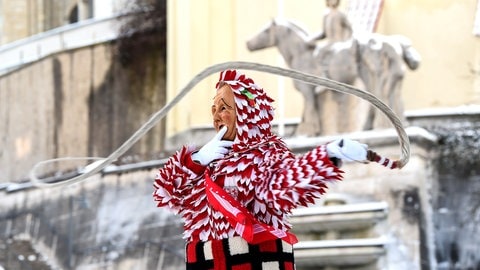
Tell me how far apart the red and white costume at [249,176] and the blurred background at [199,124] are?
17.4 ft

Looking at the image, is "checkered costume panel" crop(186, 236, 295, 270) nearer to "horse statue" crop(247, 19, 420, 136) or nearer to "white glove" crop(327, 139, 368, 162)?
"white glove" crop(327, 139, 368, 162)

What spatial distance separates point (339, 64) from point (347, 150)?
654cm

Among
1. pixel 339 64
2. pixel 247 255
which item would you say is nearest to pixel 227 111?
pixel 247 255

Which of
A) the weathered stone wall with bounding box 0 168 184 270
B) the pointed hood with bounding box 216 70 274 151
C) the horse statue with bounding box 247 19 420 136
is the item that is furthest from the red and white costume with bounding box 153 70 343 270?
the weathered stone wall with bounding box 0 168 184 270

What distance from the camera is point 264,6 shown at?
400 inches

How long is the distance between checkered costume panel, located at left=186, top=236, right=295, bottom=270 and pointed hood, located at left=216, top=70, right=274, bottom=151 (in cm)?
17

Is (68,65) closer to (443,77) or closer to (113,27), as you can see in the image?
(113,27)

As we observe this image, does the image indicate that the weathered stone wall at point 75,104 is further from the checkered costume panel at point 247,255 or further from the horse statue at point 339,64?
the checkered costume panel at point 247,255

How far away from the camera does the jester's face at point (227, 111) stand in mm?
2508

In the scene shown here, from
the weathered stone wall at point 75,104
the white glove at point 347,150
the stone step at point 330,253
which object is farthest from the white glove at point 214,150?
the weathered stone wall at point 75,104

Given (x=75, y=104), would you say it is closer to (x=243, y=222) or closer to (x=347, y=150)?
(x=243, y=222)

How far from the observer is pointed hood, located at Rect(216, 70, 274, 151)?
8.13 feet

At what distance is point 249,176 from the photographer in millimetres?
2414

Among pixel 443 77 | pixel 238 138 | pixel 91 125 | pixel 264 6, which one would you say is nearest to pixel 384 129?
pixel 443 77
